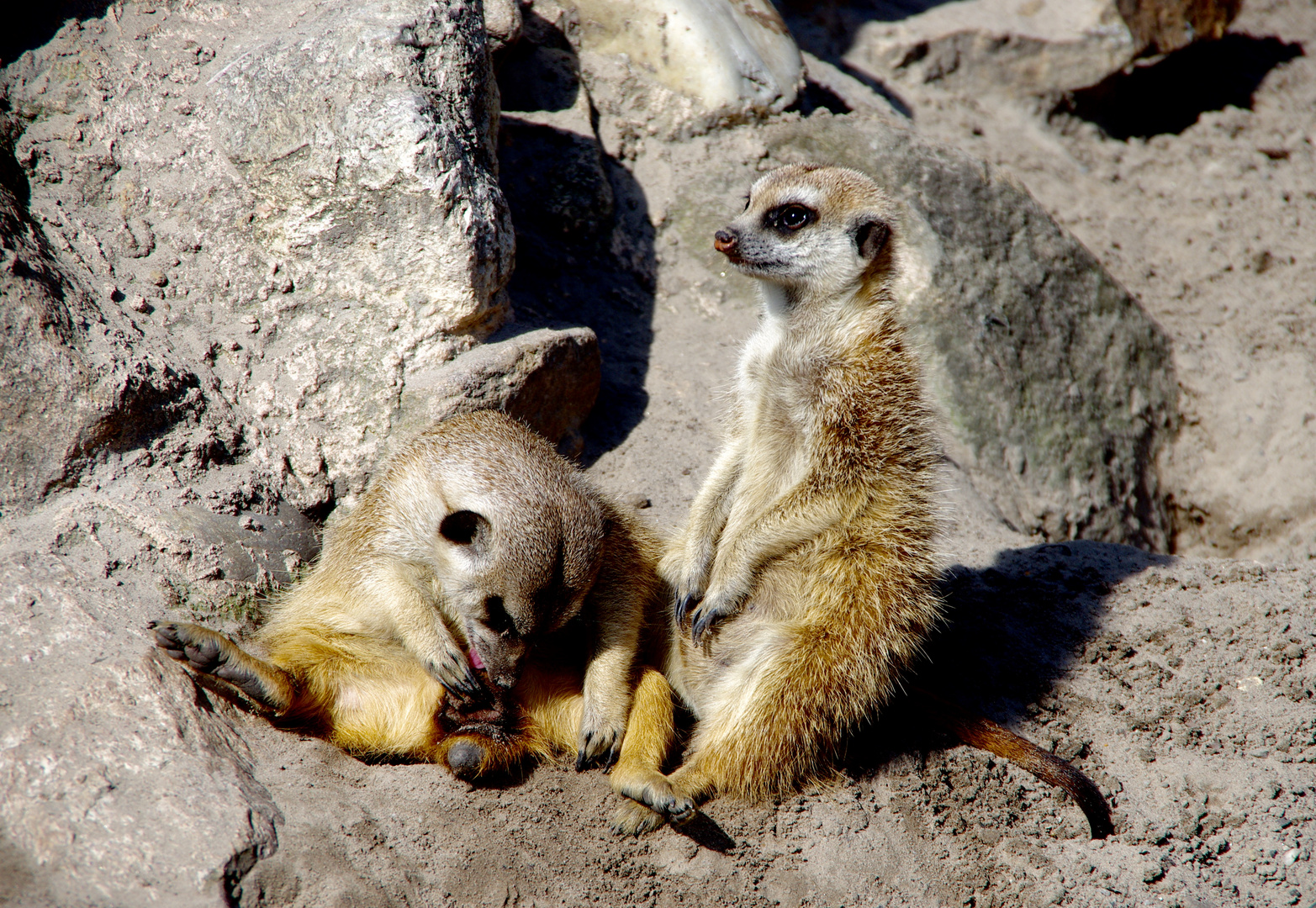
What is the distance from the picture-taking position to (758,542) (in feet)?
10.2

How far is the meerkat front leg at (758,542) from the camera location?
3.06 m

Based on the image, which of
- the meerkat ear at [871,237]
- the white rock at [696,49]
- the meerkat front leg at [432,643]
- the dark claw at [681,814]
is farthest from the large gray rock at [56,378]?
the white rock at [696,49]

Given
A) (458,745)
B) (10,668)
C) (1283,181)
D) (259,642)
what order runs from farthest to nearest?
(1283,181) < (259,642) < (458,745) < (10,668)

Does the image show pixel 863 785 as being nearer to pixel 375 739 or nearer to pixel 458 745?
pixel 458 745

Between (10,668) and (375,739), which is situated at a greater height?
(10,668)

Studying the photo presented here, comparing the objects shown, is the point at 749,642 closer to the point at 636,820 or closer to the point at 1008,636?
the point at 636,820

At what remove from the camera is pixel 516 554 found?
8.73ft

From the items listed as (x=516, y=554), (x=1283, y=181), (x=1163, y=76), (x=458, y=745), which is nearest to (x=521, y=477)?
(x=516, y=554)

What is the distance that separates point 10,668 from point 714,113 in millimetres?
4224

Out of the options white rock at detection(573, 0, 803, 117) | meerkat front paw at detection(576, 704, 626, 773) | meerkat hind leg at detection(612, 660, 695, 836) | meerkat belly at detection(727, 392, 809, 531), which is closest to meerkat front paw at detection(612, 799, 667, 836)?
meerkat hind leg at detection(612, 660, 695, 836)

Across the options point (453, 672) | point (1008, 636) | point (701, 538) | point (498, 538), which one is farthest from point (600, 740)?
point (1008, 636)

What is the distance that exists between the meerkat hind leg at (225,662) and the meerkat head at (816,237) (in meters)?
1.97

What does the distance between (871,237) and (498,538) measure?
1639 millimetres

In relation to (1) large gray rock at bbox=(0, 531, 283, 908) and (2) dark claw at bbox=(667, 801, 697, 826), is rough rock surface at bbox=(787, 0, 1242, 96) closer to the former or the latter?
(2) dark claw at bbox=(667, 801, 697, 826)
